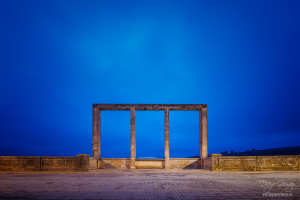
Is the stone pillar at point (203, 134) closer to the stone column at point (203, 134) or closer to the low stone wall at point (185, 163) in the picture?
the stone column at point (203, 134)

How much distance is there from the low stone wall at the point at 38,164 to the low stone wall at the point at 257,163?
32.4 feet

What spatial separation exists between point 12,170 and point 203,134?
612 inches

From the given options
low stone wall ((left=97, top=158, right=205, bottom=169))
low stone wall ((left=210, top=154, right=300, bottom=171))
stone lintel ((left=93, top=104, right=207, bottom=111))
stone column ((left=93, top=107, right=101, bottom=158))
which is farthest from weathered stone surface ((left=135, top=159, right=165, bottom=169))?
low stone wall ((left=210, top=154, right=300, bottom=171))

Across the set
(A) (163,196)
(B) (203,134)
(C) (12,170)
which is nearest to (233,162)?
(B) (203,134)

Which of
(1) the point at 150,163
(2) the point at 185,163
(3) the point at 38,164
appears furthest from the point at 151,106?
(3) the point at 38,164

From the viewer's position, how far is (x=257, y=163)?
1639cm

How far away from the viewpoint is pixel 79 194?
7.56 m

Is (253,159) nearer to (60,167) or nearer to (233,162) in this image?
(233,162)

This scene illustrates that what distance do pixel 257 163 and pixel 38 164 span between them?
16.1 metres

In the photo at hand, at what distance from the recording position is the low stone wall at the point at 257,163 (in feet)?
53.5

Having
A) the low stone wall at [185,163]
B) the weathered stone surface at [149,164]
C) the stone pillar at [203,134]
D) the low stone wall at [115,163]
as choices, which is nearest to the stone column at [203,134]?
the stone pillar at [203,134]

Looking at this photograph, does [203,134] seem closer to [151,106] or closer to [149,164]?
[151,106]

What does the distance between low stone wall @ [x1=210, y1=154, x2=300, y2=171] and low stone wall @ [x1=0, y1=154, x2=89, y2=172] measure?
986 centimetres

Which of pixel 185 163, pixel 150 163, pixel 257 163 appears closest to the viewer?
pixel 257 163
